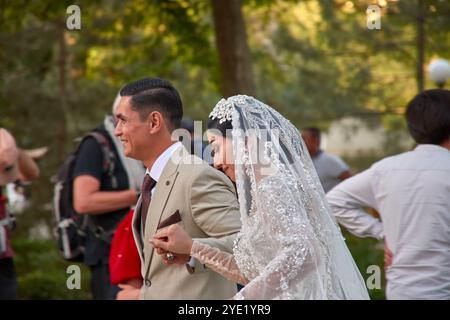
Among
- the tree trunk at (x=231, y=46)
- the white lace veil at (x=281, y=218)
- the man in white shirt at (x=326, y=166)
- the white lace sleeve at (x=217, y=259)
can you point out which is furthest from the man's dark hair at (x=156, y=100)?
the man in white shirt at (x=326, y=166)

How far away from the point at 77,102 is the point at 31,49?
2.06m

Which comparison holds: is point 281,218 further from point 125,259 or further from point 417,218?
point 125,259

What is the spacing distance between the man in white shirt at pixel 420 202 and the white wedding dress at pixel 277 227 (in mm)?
892

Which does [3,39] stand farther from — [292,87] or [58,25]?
[292,87]

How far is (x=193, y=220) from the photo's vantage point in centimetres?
458

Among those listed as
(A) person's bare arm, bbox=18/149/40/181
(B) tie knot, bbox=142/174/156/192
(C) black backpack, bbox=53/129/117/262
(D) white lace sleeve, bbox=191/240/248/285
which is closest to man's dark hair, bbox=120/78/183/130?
(B) tie knot, bbox=142/174/156/192

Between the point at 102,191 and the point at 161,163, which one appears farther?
the point at 102,191

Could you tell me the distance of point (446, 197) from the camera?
5258 mm

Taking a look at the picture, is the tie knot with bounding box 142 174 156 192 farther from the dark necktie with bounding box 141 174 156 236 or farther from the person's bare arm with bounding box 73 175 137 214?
the person's bare arm with bounding box 73 175 137 214

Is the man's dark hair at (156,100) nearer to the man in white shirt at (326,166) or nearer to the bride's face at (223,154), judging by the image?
the bride's face at (223,154)

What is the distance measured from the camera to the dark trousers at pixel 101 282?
7.36m

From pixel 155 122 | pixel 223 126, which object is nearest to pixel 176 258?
pixel 223 126

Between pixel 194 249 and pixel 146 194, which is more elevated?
pixel 146 194

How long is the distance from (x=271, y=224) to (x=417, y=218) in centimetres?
135
